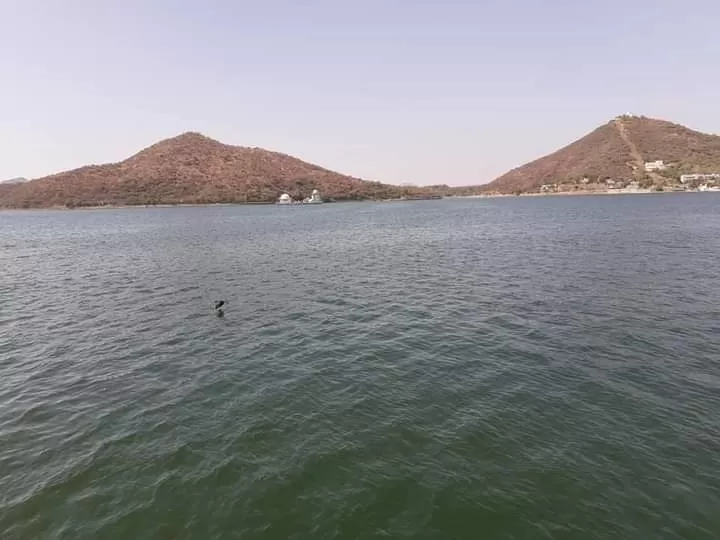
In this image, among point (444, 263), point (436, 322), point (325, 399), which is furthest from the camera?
point (444, 263)


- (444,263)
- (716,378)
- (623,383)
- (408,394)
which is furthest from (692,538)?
(444,263)

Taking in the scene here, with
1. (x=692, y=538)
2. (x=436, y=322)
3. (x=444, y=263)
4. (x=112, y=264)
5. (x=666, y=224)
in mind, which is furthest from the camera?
(x=666, y=224)

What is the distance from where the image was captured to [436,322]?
32094 millimetres

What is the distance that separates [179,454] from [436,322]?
2124 cm

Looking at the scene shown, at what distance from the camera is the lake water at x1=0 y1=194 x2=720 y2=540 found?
12961 millimetres

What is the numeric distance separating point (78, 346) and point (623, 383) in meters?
35.0

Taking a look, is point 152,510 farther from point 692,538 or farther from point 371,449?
point 692,538

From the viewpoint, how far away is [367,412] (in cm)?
1909

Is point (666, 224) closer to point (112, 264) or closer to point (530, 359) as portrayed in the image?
point (530, 359)

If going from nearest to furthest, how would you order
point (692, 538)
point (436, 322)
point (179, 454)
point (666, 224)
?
point (692, 538) → point (179, 454) → point (436, 322) → point (666, 224)

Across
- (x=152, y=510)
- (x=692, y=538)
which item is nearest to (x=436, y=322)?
(x=692, y=538)

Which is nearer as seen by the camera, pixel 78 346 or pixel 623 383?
pixel 623 383

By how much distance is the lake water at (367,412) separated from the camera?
42.5 feet

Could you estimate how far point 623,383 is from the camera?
68.8 feet
